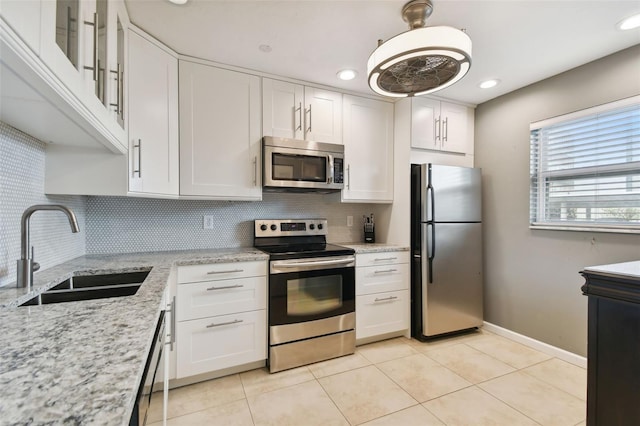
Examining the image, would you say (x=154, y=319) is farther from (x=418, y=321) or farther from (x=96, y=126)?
(x=418, y=321)

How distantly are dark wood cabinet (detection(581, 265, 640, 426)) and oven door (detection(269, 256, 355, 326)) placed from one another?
4.86 ft

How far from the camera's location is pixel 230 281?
6.66ft

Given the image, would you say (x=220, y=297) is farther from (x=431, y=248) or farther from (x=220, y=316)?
(x=431, y=248)

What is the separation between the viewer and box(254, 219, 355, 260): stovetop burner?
2.38 m

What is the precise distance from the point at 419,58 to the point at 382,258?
5.48ft

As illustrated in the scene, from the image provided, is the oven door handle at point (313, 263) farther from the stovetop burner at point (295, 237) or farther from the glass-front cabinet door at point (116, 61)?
the glass-front cabinet door at point (116, 61)

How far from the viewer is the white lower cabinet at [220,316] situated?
1.91 metres

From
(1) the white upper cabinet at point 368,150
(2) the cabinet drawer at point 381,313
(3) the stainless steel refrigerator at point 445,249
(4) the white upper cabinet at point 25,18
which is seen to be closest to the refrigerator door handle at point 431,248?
(3) the stainless steel refrigerator at point 445,249

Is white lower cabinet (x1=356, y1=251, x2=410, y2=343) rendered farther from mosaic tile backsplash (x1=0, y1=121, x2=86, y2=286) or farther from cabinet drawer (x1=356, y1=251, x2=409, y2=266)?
mosaic tile backsplash (x1=0, y1=121, x2=86, y2=286)

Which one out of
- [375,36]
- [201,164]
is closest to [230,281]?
[201,164]

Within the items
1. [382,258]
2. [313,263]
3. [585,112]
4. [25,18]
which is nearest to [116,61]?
[25,18]

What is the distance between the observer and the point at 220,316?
2004 mm

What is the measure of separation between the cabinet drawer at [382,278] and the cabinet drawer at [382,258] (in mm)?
36

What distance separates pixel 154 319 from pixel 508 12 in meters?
2.29
